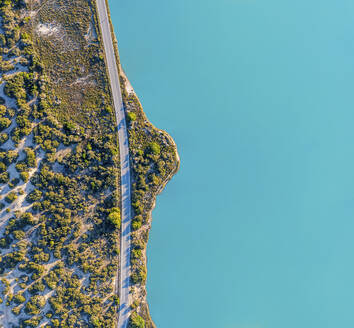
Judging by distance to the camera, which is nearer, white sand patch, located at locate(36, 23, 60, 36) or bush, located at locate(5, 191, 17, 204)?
bush, located at locate(5, 191, 17, 204)

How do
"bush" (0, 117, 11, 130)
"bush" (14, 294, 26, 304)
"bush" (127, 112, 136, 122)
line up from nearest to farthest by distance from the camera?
"bush" (14, 294, 26, 304), "bush" (0, 117, 11, 130), "bush" (127, 112, 136, 122)

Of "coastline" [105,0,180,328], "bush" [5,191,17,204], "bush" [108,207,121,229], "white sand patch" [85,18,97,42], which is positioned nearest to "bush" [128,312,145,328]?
"coastline" [105,0,180,328]

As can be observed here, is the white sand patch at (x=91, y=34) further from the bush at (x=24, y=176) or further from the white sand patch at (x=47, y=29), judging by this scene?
the bush at (x=24, y=176)

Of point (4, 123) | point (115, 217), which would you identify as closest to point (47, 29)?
point (4, 123)

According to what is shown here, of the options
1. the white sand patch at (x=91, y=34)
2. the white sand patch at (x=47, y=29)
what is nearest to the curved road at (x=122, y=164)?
the white sand patch at (x=91, y=34)

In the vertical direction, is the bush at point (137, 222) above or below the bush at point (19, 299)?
above

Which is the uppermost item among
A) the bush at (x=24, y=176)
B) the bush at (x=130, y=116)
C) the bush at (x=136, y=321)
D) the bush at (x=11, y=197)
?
the bush at (x=130, y=116)

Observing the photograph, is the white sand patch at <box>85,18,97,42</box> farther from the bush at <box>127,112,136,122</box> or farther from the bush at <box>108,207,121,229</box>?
the bush at <box>108,207,121,229</box>

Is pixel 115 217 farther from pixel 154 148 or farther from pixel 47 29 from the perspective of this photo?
pixel 47 29

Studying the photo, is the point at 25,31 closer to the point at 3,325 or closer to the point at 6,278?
the point at 6,278
